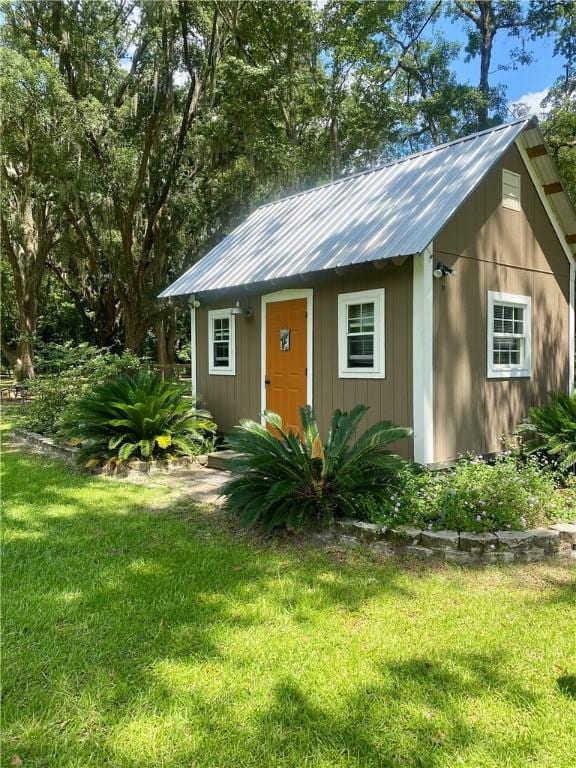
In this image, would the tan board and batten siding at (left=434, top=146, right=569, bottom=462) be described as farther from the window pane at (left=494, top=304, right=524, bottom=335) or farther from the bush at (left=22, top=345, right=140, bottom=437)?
the bush at (left=22, top=345, right=140, bottom=437)

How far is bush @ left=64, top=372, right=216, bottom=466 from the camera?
6.94m

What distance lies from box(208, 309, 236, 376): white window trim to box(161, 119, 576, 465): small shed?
0.03 m

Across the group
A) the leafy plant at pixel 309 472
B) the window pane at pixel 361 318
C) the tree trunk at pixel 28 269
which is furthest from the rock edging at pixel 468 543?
the tree trunk at pixel 28 269

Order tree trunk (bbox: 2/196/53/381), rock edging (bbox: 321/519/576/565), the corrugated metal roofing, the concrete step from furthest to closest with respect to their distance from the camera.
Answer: tree trunk (bbox: 2/196/53/381) < the concrete step < the corrugated metal roofing < rock edging (bbox: 321/519/576/565)

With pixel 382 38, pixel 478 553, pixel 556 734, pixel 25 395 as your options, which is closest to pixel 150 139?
pixel 25 395

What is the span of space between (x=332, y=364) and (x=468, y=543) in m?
3.16

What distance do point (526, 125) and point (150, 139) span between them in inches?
394

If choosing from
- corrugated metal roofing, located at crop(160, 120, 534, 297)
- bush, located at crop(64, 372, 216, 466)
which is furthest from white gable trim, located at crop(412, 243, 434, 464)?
bush, located at crop(64, 372, 216, 466)

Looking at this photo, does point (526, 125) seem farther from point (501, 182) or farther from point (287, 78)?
point (287, 78)

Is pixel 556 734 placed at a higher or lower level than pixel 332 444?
lower

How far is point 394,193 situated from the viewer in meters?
7.01

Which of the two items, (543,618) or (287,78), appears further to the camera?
(287,78)

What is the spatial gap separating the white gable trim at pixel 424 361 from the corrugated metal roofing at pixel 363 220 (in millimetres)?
419

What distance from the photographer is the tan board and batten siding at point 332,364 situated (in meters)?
5.86
